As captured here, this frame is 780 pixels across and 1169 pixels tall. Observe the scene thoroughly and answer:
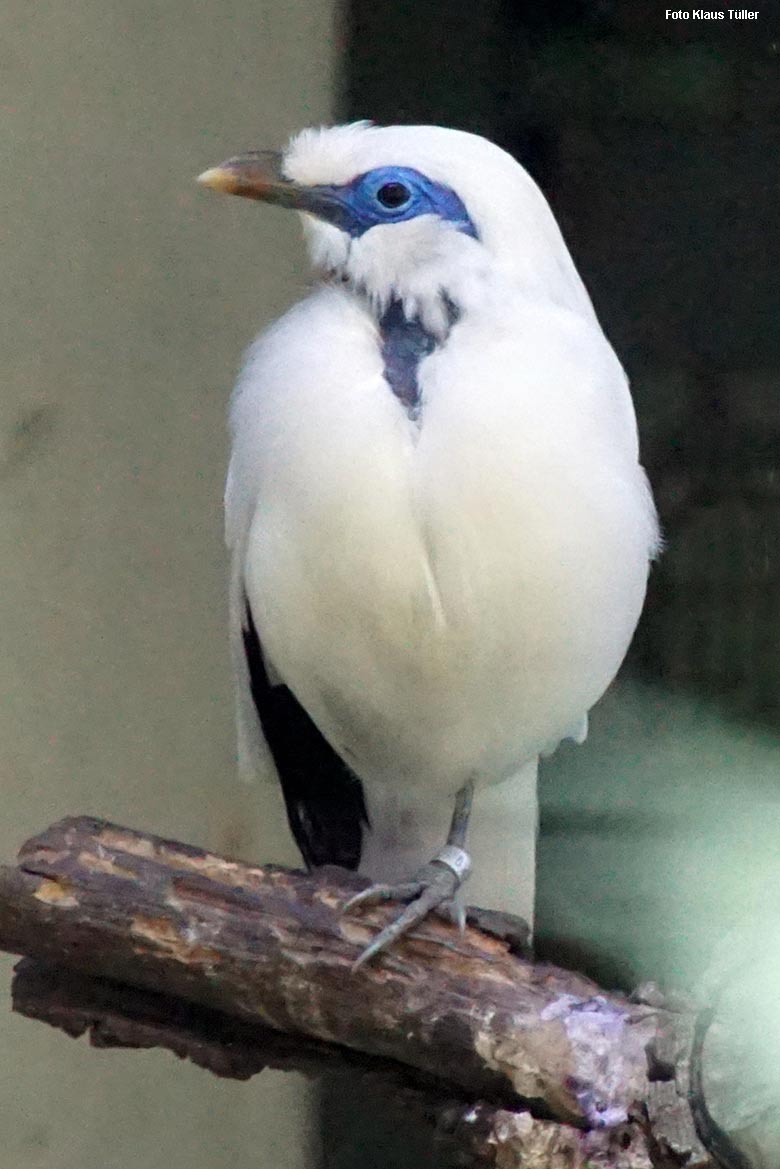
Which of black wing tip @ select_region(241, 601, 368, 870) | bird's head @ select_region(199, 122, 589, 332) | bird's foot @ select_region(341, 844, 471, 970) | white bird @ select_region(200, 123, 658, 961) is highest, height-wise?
bird's head @ select_region(199, 122, 589, 332)

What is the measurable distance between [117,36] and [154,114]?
0.08 metres

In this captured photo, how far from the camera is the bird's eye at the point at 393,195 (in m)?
1.18

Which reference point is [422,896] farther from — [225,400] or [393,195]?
[225,400]

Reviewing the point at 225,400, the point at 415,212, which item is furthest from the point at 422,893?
the point at 225,400

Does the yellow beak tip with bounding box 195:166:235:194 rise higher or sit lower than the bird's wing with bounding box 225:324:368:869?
higher

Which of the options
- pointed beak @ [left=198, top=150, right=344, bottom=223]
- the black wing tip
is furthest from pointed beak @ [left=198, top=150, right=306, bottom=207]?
the black wing tip

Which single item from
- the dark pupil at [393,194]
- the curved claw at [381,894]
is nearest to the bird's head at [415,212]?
the dark pupil at [393,194]

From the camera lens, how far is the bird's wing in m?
1.35

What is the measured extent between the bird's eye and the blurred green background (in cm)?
32

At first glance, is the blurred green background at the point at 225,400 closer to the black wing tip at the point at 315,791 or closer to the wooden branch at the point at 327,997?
the black wing tip at the point at 315,791

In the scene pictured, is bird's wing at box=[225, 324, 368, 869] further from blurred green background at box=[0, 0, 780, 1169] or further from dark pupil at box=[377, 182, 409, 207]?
dark pupil at box=[377, 182, 409, 207]

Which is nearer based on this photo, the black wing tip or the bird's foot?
the bird's foot

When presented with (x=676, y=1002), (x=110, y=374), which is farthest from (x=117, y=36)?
(x=676, y=1002)

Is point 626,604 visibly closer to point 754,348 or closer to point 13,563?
point 754,348
